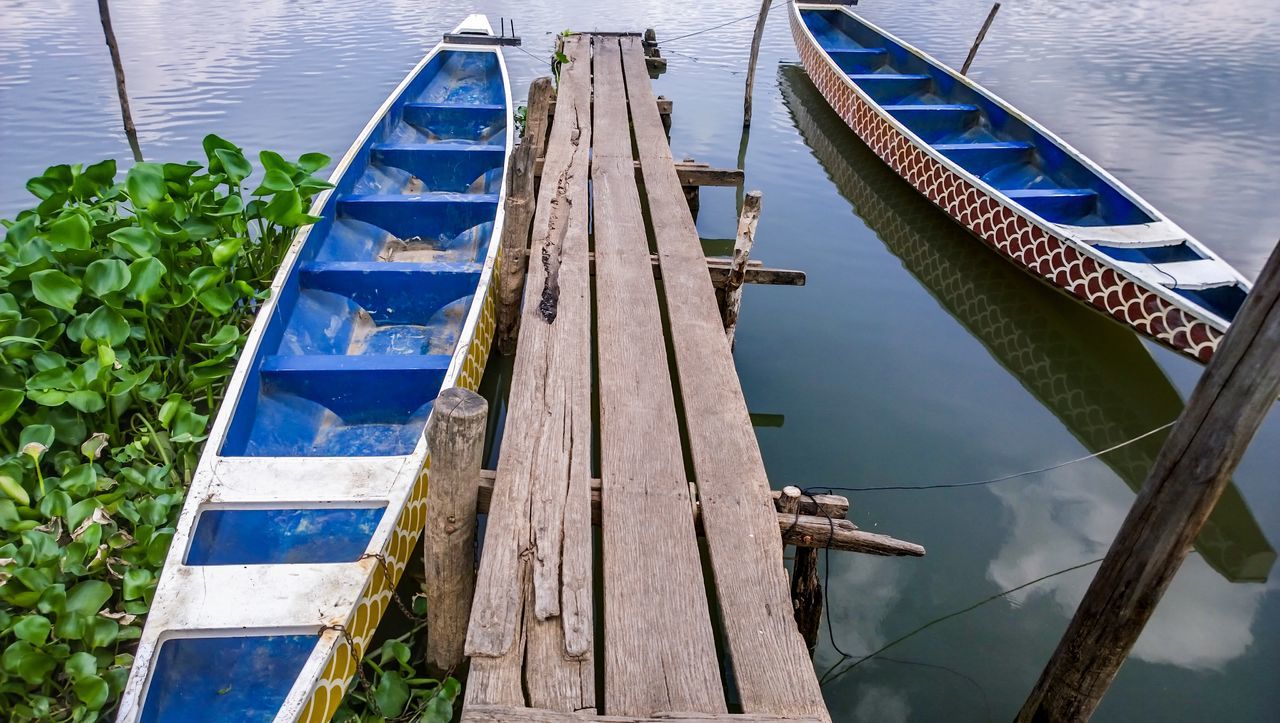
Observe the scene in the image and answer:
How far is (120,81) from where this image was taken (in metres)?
8.92

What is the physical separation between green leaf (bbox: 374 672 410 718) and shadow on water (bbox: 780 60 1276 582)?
4.67m

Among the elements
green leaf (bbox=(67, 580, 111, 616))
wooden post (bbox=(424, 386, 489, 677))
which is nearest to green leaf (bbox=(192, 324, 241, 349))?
green leaf (bbox=(67, 580, 111, 616))

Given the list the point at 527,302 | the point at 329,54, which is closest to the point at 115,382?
the point at 527,302

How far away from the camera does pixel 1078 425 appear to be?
5660 mm

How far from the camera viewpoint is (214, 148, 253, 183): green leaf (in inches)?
190

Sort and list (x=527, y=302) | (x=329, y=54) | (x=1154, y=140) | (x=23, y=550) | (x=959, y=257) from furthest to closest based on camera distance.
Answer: (x=329, y=54) < (x=1154, y=140) < (x=959, y=257) < (x=527, y=302) < (x=23, y=550)

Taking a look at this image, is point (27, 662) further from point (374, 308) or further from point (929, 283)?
point (929, 283)

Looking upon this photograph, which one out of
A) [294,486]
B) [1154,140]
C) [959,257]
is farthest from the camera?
[1154,140]

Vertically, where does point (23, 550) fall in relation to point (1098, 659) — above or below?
below

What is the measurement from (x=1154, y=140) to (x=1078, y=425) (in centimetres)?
747

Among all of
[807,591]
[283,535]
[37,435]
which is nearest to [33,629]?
[283,535]

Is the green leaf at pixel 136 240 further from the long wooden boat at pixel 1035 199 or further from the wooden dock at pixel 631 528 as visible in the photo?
the long wooden boat at pixel 1035 199

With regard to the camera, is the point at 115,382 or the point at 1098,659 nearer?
the point at 1098,659

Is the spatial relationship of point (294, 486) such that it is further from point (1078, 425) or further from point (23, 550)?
point (1078, 425)
